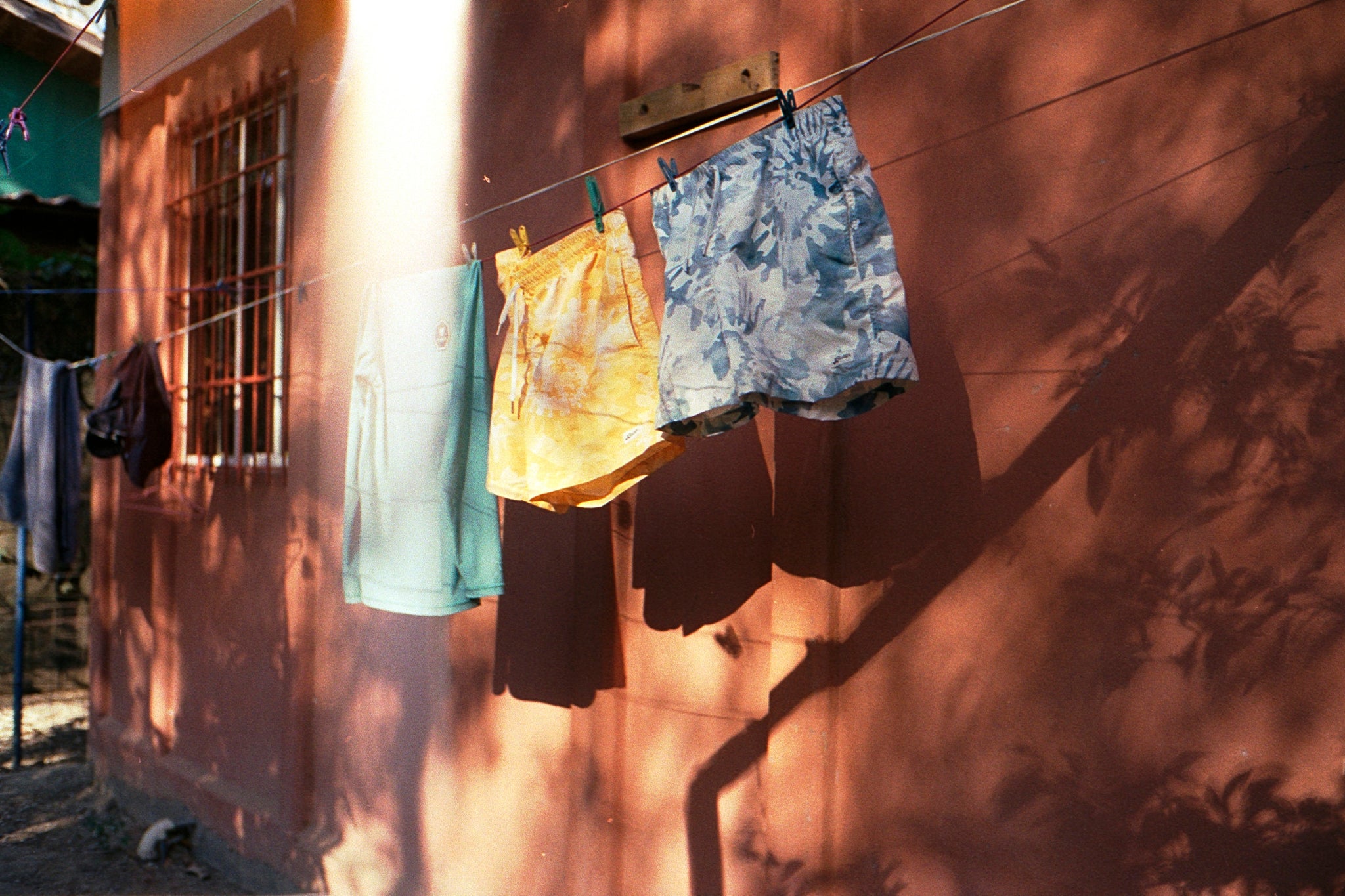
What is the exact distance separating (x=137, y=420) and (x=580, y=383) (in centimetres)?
326

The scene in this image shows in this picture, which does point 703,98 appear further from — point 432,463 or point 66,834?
point 66,834

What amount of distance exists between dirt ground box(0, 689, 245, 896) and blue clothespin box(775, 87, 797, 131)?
4350mm

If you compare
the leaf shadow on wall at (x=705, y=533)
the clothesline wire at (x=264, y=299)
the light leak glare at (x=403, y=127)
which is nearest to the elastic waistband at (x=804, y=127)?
the leaf shadow on wall at (x=705, y=533)

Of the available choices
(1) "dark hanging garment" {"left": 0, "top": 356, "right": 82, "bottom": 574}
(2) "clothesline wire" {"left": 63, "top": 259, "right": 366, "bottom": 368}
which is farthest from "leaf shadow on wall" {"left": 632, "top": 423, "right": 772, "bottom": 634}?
(1) "dark hanging garment" {"left": 0, "top": 356, "right": 82, "bottom": 574}

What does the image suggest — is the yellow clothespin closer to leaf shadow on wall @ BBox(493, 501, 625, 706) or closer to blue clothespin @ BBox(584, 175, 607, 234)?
blue clothespin @ BBox(584, 175, 607, 234)

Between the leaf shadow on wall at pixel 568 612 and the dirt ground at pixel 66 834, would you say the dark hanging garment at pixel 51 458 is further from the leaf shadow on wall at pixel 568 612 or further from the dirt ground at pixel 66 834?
the leaf shadow on wall at pixel 568 612

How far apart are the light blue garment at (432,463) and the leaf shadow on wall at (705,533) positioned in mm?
480

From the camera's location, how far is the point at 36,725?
23.8ft

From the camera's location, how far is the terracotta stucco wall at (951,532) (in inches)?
81.3

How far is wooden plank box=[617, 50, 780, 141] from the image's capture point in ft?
9.46

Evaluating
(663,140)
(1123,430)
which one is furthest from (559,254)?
(1123,430)

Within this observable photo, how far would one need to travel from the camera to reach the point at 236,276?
17.6 ft

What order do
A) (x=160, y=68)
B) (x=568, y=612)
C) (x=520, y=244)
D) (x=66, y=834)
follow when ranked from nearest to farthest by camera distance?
1. (x=520, y=244)
2. (x=568, y=612)
3. (x=66, y=834)
4. (x=160, y=68)

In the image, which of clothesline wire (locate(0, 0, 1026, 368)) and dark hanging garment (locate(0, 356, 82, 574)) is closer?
clothesline wire (locate(0, 0, 1026, 368))
